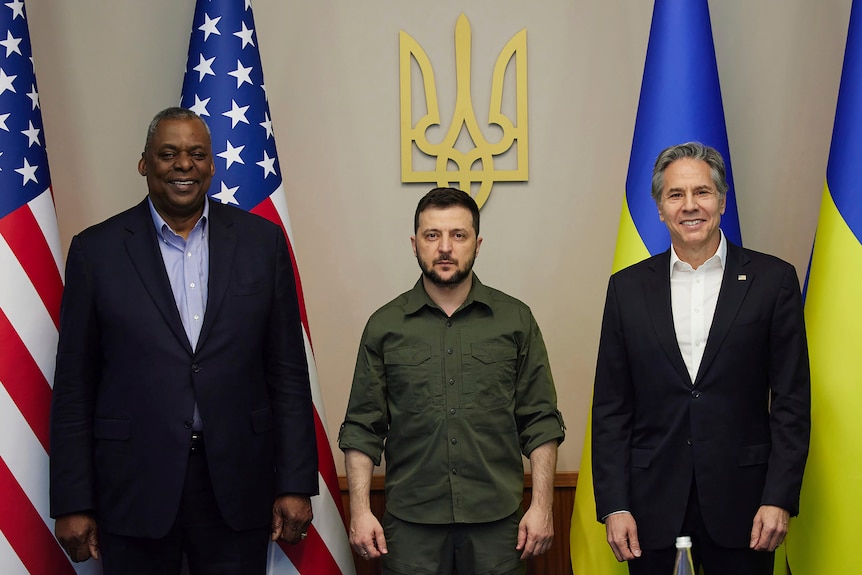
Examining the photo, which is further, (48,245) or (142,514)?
(48,245)

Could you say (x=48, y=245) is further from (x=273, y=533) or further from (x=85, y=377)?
(x=273, y=533)

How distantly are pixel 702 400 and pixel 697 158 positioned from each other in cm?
58

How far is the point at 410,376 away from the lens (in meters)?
2.46

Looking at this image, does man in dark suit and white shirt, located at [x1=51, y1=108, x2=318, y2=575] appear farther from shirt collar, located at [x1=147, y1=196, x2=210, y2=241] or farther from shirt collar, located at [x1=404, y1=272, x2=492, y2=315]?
shirt collar, located at [x1=404, y1=272, x2=492, y2=315]

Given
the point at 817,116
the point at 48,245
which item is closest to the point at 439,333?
the point at 48,245

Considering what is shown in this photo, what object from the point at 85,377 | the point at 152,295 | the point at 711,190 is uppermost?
the point at 711,190

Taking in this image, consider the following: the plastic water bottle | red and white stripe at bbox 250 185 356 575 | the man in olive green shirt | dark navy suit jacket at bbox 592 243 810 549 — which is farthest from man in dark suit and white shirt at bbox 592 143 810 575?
red and white stripe at bbox 250 185 356 575

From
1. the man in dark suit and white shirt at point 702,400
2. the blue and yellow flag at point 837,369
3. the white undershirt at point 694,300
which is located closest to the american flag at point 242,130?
the man in dark suit and white shirt at point 702,400

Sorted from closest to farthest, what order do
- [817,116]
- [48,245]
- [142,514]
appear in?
[142,514] < [48,245] < [817,116]

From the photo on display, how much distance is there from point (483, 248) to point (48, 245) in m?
1.45

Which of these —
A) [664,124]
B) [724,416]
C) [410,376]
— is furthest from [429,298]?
[664,124]

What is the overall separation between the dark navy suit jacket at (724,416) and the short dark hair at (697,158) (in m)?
0.17

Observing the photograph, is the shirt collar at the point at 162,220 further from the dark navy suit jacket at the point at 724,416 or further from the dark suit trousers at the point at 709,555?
the dark suit trousers at the point at 709,555

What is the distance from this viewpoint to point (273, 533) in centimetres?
234
